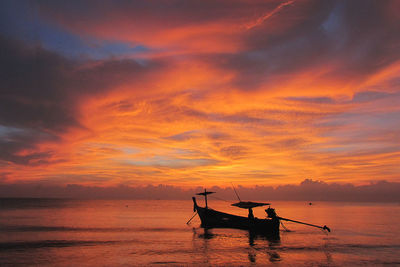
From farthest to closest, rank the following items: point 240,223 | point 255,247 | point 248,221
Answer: point 240,223
point 248,221
point 255,247

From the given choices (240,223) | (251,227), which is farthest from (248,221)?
(240,223)

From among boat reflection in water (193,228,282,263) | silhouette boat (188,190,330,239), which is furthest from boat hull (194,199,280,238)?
boat reflection in water (193,228,282,263)

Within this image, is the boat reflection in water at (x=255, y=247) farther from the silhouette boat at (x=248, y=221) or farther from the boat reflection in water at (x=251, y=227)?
the silhouette boat at (x=248, y=221)

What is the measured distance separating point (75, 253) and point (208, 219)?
2417cm

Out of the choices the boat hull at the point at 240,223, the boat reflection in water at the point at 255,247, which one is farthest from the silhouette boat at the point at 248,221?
the boat reflection in water at the point at 255,247

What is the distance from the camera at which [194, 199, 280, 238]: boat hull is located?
4006 centimetres

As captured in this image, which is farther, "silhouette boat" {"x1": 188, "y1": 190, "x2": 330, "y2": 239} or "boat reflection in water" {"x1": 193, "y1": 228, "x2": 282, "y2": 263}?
"silhouette boat" {"x1": 188, "y1": 190, "x2": 330, "y2": 239}

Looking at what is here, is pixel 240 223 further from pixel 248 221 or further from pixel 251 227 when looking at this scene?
pixel 251 227

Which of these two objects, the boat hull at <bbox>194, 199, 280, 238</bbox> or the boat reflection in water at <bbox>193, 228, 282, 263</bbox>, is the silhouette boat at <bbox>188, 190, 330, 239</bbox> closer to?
the boat hull at <bbox>194, 199, 280, 238</bbox>

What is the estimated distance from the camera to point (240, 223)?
142 ft

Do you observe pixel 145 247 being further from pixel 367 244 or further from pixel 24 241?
pixel 367 244

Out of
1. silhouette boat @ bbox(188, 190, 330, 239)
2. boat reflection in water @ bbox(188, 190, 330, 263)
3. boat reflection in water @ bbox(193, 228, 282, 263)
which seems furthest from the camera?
silhouette boat @ bbox(188, 190, 330, 239)

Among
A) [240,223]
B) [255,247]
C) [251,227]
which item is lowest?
[255,247]

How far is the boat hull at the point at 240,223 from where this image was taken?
40.1 metres
